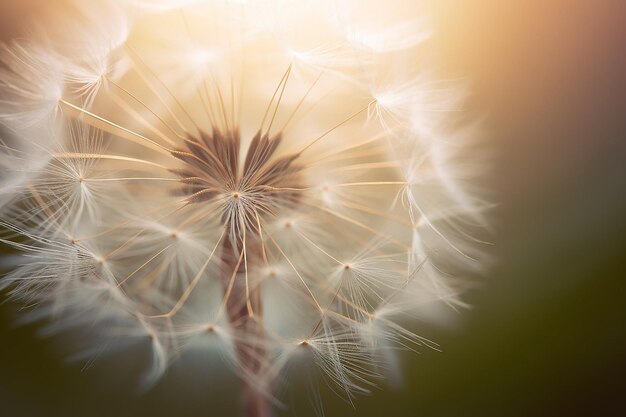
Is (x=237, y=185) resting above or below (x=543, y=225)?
below

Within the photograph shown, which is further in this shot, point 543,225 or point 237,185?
point 543,225

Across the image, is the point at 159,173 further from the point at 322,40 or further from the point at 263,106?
the point at 322,40

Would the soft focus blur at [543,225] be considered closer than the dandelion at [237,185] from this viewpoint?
No

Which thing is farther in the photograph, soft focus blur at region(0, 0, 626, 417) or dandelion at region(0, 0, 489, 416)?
soft focus blur at region(0, 0, 626, 417)

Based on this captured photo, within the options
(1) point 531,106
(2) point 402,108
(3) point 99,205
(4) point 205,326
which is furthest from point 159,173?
(1) point 531,106
